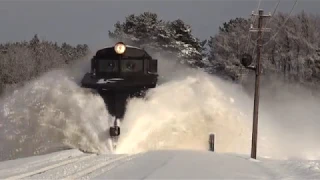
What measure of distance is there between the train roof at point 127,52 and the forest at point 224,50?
36652 millimetres

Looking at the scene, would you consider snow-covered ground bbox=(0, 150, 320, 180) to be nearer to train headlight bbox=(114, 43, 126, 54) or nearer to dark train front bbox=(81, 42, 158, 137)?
dark train front bbox=(81, 42, 158, 137)

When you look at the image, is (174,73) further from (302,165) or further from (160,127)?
(302,165)

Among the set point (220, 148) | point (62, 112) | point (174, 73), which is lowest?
point (220, 148)

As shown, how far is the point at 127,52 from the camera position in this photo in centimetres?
1989

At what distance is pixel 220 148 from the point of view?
2348cm

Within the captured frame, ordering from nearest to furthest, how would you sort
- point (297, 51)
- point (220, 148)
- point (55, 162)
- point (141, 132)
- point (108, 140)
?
point (55, 162) < point (108, 140) < point (141, 132) < point (220, 148) < point (297, 51)

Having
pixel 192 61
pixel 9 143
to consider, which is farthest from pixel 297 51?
pixel 9 143

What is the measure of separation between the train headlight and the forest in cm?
3708

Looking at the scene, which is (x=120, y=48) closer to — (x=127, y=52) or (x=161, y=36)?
(x=127, y=52)

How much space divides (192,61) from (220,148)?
40.4 meters

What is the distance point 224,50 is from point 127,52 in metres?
47.5

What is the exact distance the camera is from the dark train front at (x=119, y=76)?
1948 centimetres

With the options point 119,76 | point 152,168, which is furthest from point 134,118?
point 152,168

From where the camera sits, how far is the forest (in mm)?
59094
